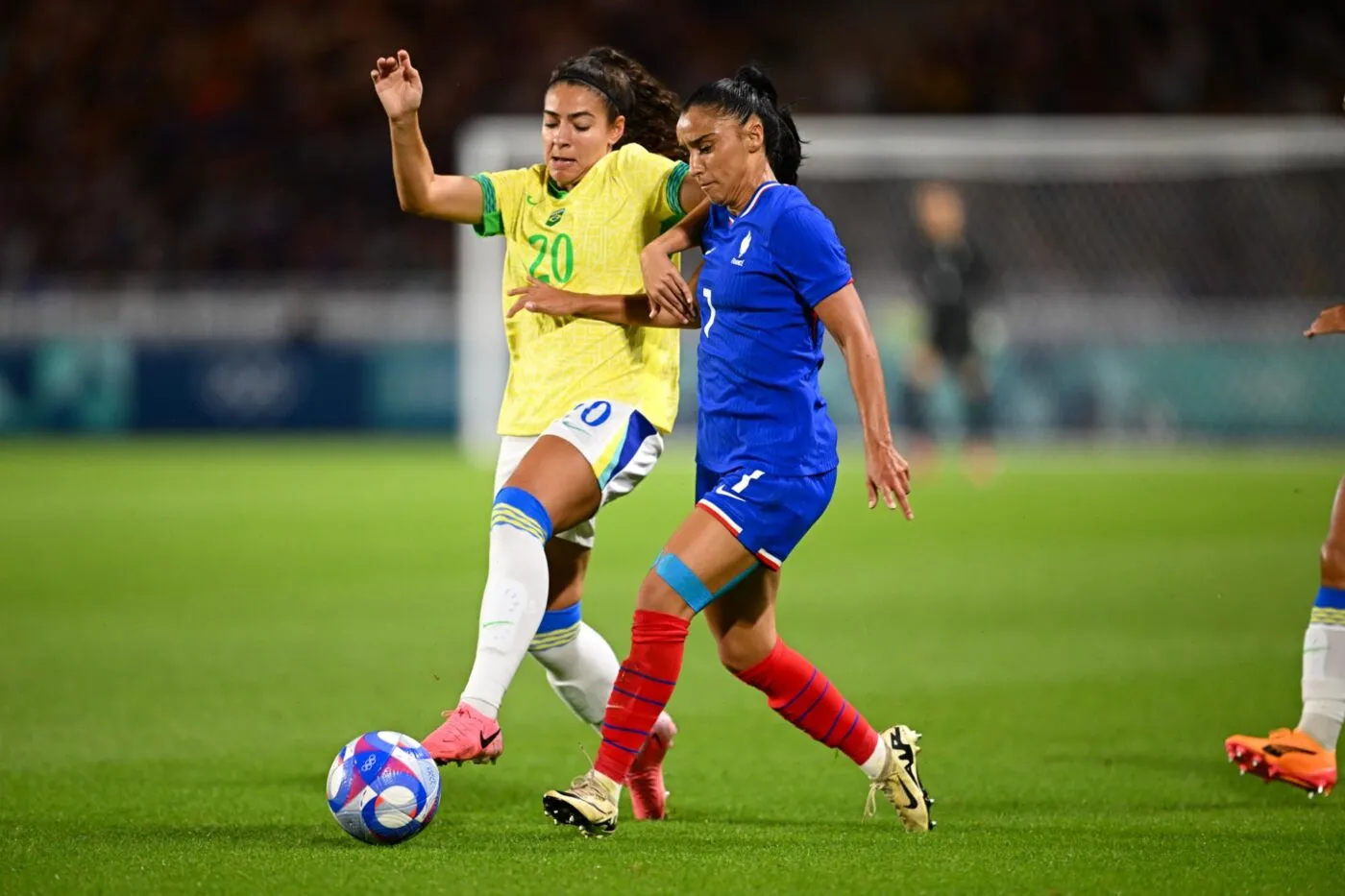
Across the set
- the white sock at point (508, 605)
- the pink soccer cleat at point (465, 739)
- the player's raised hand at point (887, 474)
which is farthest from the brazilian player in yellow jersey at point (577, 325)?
the player's raised hand at point (887, 474)

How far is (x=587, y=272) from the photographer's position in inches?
228

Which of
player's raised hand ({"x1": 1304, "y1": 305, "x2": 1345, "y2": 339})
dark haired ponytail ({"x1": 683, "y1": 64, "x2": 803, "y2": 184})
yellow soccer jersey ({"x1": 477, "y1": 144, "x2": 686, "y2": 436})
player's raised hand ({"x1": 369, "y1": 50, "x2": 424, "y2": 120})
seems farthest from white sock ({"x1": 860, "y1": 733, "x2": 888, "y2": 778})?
player's raised hand ({"x1": 369, "y1": 50, "x2": 424, "y2": 120})

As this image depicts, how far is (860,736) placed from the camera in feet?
17.6

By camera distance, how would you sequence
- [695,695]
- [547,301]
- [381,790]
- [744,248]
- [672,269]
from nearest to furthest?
[381,790]
[744,248]
[672,269]
[547,301]
[695,695]

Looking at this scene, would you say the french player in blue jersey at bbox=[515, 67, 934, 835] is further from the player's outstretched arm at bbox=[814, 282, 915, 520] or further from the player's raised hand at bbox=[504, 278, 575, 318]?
the player's raised hand at bbox=[504, 278, 575, 318]

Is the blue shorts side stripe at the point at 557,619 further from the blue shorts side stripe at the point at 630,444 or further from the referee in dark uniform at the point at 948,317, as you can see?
the referee in dark uniform at the point at 948,317

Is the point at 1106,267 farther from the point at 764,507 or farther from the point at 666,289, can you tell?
the point at 764,507

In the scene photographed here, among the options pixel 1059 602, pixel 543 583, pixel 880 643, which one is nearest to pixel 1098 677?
pixel 880 643

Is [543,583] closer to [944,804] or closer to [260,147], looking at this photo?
[944,804]

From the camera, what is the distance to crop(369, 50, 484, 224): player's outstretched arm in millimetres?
5598

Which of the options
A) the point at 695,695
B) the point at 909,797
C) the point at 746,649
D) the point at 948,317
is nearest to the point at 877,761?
the point at 909,797

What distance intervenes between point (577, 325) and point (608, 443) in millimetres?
427

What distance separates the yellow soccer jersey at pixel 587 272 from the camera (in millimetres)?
5711

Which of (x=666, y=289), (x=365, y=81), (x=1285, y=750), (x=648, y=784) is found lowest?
(x=648, y=784)
